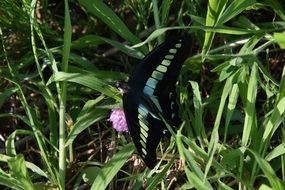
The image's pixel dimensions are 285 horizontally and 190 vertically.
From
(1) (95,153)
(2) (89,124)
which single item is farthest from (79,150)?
(2) (89,124)

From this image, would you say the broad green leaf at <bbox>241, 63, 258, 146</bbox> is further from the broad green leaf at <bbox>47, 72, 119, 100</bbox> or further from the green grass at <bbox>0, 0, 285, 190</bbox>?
the broad green leaf at <bbox>47, 72, 119, 100</bbox>

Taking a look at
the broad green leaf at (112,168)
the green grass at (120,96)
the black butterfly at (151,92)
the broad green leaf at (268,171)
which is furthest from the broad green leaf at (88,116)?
the broad green leaf at (268,171)

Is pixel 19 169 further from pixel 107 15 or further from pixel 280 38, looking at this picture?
pixel 280 38

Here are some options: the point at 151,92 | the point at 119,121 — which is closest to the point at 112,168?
the point at 119,121

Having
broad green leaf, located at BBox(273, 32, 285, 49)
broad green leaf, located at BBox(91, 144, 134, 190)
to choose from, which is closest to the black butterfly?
broad green leaf, located at BBox(91, 144, 134, 190)

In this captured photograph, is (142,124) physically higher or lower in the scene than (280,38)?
lower

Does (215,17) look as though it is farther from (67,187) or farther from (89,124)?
(67,187)
